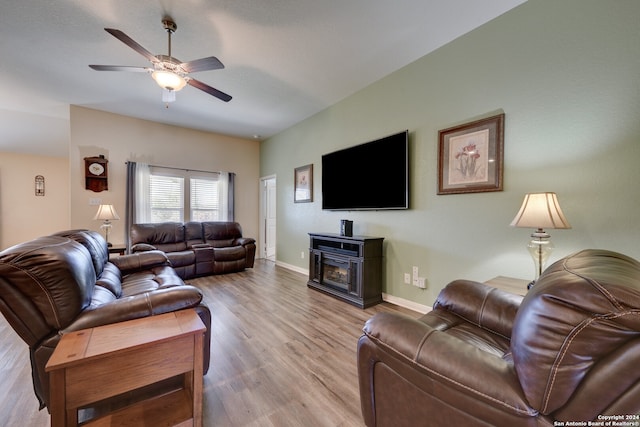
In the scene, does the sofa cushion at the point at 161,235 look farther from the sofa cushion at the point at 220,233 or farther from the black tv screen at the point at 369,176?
the black tv screen at the point at 369,176

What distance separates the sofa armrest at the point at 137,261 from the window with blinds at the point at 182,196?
2460mm

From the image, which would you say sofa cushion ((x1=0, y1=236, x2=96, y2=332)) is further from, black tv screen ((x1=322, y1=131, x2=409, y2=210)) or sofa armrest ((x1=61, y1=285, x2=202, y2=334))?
black tv screen ((x1=322, y1=131, x2=409, y2=210))

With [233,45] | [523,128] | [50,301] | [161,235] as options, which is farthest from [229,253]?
[523,128]

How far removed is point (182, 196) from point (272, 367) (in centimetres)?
446

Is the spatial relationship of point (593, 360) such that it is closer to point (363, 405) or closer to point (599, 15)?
point (363, 405)

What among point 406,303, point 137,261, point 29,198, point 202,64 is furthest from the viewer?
point 29,198

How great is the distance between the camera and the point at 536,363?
2.07 ft

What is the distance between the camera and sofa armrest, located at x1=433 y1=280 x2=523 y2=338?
4.33 feet

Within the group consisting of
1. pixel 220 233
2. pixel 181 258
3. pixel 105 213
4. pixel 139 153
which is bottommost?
pixel 181 258

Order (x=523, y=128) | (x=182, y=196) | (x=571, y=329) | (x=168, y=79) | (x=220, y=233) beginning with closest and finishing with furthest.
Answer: (x=571, y=329)
(x=523, y=128)
(x=168, y=79)
(x=220, y=233)
(x=182, y=196)

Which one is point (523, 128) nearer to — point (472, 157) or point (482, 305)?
point (472, 157)

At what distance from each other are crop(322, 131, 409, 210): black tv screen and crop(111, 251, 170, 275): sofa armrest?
7.84 ft

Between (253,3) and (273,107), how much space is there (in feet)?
6.66

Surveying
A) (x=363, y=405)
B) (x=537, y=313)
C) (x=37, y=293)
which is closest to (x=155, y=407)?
(x=37, y=293)
